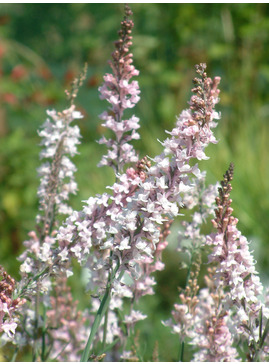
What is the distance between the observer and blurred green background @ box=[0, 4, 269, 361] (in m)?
3.97

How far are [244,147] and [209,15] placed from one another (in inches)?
77.8

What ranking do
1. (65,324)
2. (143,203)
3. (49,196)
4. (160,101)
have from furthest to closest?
(160,101)
(65,324)
(49,196)
(143,203)

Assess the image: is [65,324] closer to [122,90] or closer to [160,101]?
[122,90]

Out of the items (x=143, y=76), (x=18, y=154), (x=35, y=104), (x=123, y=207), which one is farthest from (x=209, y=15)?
(x=123, y=207)

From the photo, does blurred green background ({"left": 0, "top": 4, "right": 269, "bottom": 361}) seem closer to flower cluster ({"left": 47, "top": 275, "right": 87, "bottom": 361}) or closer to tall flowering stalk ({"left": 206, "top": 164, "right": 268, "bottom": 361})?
flower cluster ({"left": 47, "top": 275, "right": 87, "bottom": 361})

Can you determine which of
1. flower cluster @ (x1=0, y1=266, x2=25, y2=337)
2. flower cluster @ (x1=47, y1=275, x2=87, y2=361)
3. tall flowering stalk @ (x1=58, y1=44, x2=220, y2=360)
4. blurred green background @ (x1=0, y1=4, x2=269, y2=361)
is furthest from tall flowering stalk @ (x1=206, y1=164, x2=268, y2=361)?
blurred green background @ (x1=0, y1=4, x2=269, y2=361)

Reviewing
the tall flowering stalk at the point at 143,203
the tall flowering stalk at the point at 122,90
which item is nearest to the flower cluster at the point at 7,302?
the tall flowering stalk at the point at 143,203

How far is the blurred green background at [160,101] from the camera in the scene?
397 centimetres

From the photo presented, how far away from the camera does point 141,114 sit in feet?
20.4

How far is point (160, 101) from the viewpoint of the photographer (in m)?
5.81

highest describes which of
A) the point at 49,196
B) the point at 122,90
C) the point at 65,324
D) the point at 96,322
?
the point at 122,90

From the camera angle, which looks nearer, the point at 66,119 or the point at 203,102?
the point at 203,102

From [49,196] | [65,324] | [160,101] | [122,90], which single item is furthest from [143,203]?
[160,101]

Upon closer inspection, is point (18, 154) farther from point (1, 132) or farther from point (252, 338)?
point (252, 338)
